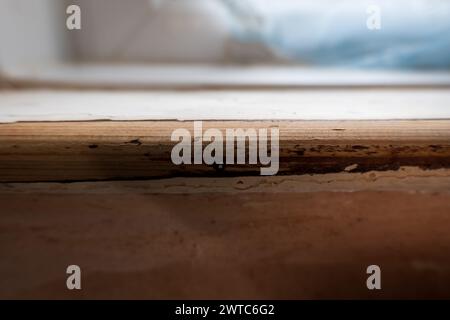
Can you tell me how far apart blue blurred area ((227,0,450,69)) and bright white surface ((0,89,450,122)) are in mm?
122

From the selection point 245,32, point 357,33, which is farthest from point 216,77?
point 357,33

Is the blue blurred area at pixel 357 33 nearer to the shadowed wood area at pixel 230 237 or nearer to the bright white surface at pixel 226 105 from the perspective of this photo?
the bright white surface at pixel 226 105

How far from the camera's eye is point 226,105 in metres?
0.45

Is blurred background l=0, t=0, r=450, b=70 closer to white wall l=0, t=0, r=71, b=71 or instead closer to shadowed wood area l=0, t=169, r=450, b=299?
white wall l=0, t=0, r=71, b=71

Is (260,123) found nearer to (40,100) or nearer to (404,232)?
(404,232)

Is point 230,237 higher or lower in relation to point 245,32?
lower

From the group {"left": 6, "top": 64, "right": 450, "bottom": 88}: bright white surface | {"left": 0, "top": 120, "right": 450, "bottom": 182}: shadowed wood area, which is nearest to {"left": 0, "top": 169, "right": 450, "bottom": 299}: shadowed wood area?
{"left": 0, "top": 120, "right": 450, "bottom": 182}: shadowed wood area

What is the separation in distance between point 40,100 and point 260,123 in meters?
0.29

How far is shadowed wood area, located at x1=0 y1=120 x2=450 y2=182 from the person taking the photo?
1.09 ft

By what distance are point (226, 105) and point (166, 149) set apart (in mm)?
138

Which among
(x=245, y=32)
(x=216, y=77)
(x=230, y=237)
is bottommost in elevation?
(x=230, y=237)

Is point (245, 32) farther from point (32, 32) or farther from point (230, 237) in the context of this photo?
point (230, 237)

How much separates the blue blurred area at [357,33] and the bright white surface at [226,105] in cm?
12

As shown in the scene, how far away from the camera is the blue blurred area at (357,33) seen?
0.65 meters
